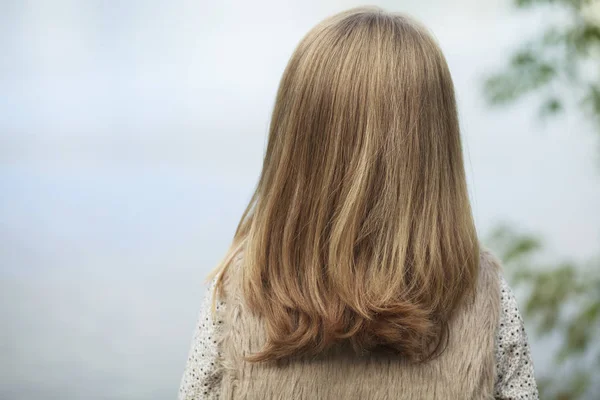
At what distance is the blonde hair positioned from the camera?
33.0 inches

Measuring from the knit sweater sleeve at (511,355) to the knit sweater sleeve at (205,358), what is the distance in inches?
15.6

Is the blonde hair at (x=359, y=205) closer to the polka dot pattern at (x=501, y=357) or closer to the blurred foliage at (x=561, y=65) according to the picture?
the polka dot pattern at (x=501, y=357)

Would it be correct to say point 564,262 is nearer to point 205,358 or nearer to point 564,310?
point 564,310

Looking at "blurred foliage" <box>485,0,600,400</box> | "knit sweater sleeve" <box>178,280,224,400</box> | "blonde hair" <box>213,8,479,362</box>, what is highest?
"blurred foliage" <box>485,0,600,400</box>

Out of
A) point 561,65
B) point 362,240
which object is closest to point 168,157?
point 561,65

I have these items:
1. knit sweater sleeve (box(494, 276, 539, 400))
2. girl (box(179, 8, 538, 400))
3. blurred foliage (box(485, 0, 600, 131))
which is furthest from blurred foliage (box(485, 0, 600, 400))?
girl (box(179, 8, 538, 400))

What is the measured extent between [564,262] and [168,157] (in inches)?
64.1

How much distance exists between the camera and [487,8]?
9.05ft

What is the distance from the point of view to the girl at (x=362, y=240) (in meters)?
0.84

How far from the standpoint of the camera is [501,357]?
3.06ft

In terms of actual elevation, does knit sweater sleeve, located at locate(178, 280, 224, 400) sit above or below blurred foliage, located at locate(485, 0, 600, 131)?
below

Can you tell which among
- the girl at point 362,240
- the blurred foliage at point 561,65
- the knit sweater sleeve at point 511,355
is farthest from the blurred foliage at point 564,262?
the girl at point 362,240

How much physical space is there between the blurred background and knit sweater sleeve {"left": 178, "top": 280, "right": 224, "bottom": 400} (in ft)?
5.72

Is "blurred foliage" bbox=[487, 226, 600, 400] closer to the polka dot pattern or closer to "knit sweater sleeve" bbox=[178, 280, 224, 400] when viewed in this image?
the polka dot pattern
